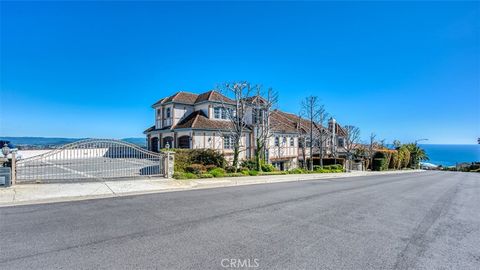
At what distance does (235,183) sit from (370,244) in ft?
30.9

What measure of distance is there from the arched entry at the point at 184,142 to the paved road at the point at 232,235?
17.6 meters

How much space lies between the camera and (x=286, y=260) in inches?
179

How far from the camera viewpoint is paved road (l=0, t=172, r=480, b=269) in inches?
177

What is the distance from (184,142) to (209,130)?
2.95 m

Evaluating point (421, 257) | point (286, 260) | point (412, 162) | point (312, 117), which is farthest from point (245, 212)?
point (412, 162)

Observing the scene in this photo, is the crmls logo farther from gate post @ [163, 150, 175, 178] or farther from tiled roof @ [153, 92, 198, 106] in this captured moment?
tiled roof @ [153, 92, 198, 106]

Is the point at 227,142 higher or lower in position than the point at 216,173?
higher

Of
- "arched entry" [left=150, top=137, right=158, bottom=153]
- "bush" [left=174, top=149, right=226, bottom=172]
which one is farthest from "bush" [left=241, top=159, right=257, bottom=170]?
"arched entry" [left=150, top=137, right=158, bottom=153]

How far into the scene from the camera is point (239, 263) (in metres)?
4.41

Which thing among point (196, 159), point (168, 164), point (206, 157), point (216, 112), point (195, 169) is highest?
point (216, 112)

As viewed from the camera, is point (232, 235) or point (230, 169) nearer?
point (232, 235)

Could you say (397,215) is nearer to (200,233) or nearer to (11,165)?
(200,233)

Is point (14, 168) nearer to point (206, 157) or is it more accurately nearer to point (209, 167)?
point (209, 167)

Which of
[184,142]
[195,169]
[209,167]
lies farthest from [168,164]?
[184,142]
